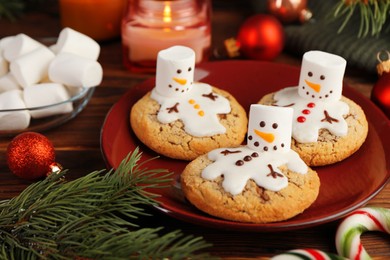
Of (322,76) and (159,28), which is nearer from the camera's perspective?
(322,76)

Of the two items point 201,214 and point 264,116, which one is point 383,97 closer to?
point 264,116

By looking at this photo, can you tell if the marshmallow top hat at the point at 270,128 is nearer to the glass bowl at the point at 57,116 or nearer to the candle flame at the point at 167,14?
the glass bowl at the point at 57,116

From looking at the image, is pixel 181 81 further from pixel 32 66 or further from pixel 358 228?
pixel 358 228

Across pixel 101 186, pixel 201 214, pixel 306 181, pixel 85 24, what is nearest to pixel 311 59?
pixel 306 181

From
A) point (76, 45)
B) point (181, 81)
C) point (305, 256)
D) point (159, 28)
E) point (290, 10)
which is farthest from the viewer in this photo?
point (290, 10)

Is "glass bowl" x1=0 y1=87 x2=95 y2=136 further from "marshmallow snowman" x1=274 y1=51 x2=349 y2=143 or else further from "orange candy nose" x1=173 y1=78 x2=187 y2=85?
"marshmallow snowman" x1=274 y1=51 x2=349 y2=143

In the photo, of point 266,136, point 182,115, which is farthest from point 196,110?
point 266,136
